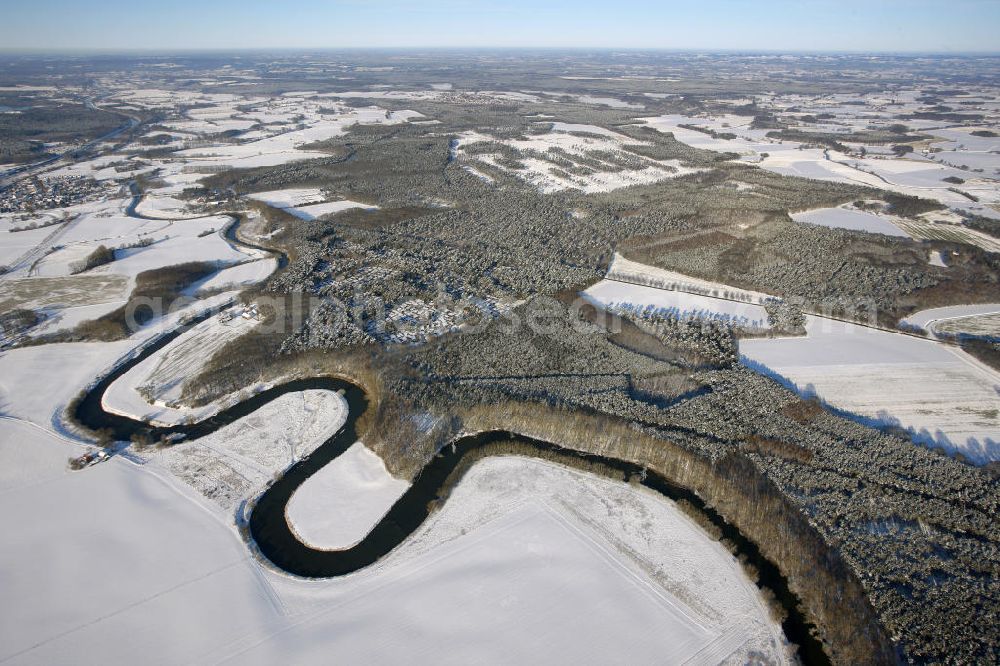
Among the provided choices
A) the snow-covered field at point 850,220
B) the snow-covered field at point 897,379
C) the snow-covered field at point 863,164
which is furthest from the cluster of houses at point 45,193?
the snow-covered field at point 863,164

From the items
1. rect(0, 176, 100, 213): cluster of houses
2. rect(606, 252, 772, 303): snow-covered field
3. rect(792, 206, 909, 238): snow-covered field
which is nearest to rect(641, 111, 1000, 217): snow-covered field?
rect(792, 206, 909, 238): snow-covered field

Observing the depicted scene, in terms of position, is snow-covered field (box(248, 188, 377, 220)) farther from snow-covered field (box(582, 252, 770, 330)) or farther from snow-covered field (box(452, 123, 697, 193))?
snow-covered field (box(582, 252, 770, 330))

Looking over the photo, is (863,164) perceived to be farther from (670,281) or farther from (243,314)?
(243,314)

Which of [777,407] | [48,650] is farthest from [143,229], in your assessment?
[777,407]

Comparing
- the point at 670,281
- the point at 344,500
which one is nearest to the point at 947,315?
the point at 670,281

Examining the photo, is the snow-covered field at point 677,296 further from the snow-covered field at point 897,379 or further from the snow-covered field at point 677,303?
the snow-covered field at point 897,379

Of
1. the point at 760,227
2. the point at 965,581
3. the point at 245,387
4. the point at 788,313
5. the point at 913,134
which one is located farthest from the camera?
the point at 913,134

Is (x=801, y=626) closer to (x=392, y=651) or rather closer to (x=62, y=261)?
(x=392, y=651)
